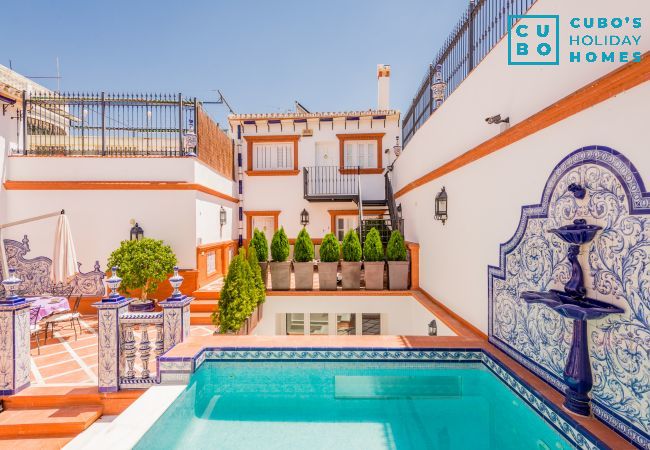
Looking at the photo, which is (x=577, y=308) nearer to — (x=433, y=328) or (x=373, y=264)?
(x=433, y=328)

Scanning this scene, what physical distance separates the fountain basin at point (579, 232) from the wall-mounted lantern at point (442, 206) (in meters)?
3.28

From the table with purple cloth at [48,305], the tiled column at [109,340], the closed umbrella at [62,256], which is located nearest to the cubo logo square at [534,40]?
the tiled column at [109,340]

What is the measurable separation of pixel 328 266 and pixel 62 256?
564 centimetres

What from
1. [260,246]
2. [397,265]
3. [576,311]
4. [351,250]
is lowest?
[397,265]

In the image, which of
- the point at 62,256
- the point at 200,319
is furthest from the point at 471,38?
the point at 62,256

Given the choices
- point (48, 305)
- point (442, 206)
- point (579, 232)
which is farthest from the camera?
point (48, 305)

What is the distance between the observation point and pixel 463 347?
4.24 m

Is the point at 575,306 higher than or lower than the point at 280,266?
higher

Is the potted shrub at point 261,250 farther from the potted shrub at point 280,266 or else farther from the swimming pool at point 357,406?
the swimming pool at point 357,406

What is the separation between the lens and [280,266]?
7809mm

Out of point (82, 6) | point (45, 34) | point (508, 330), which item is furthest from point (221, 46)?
point (508, 330)

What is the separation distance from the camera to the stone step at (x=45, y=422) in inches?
158

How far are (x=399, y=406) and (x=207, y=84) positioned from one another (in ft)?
41.0

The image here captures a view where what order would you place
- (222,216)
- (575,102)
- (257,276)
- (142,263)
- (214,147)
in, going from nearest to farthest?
1. (575,102)
2. (257,276)
3. (142,263)
4. (214,147)
5. (222,216)
